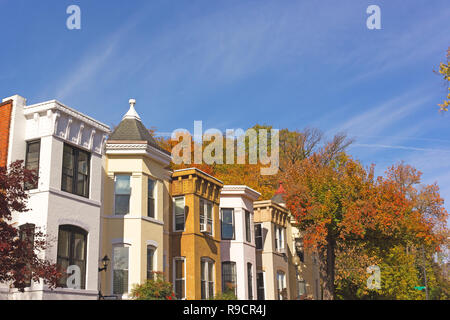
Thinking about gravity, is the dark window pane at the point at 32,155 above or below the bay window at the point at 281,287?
above

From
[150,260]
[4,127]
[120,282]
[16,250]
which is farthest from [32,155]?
[150,260]

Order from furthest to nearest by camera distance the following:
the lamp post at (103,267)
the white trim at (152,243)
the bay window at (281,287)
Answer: the bay window at (281,287) → the white trim at (152,243) → the lamp post at (103,267)

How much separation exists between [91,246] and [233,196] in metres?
13.6

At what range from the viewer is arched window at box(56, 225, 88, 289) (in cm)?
1973

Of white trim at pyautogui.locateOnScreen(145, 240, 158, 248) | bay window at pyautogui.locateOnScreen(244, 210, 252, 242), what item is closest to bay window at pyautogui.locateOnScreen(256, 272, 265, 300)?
bay window at pyautogui.locateOnScreen(244, 210, 252, 242)

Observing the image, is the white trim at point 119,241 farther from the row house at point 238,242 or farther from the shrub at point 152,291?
the row house at point 238,242

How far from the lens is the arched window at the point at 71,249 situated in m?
19.7

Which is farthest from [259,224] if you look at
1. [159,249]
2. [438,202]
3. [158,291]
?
[438,202]

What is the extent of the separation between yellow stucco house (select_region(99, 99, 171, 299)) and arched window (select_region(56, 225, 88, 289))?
7.10 feet

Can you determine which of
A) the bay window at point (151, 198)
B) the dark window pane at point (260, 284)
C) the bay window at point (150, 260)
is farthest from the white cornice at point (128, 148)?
the dark window pane at point (260, 284)

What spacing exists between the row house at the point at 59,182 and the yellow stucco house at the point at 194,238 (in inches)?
260

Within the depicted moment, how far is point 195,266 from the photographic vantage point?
26875mm

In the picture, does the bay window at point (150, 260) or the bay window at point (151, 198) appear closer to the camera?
the bay window at point (150, 260)
